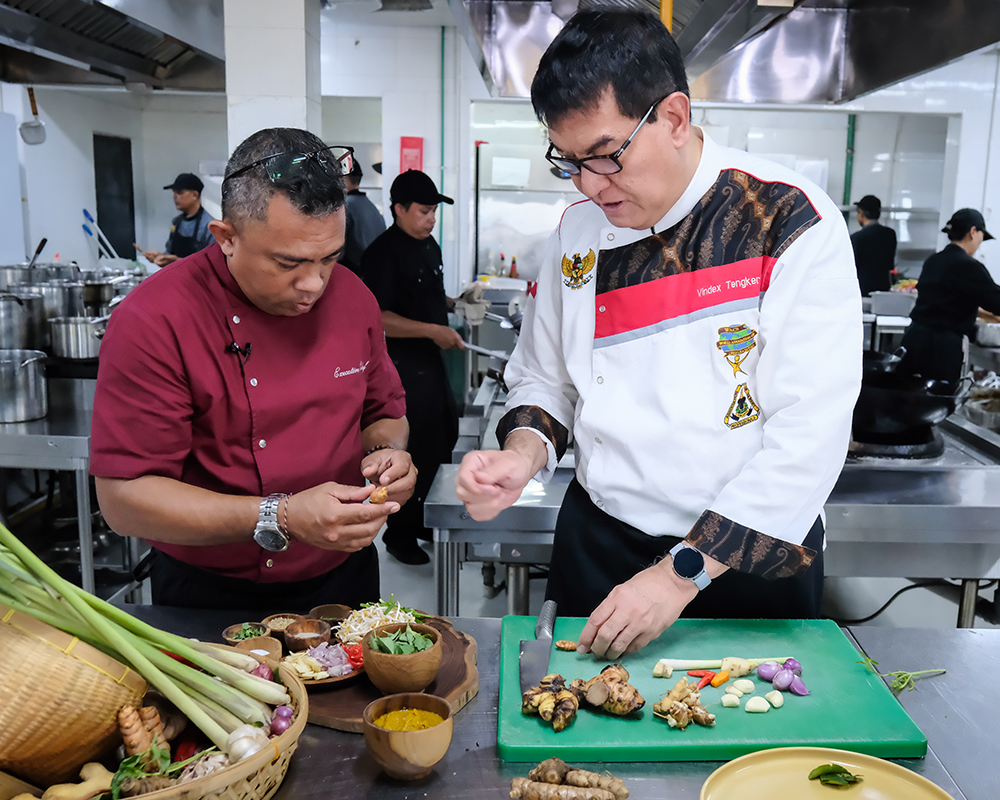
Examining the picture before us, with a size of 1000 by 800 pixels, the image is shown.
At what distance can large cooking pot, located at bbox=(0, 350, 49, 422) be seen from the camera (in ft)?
10.0

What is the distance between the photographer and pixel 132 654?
0.95 meters

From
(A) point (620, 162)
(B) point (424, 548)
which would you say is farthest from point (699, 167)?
(B) point (424, 548)

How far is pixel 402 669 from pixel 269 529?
0.41 m

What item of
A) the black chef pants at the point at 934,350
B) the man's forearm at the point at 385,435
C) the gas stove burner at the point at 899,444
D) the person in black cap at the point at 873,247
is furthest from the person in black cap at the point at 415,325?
the person in black cap at the point at 873,247

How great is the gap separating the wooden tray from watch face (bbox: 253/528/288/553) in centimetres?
30

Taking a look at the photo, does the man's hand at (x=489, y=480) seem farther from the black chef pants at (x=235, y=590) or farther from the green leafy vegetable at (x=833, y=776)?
the green leafy vegetable at (x=833, y=776)

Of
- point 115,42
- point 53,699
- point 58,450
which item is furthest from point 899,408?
point 115,42

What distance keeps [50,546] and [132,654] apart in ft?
11.3

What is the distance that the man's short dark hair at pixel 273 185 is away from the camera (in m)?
1.41

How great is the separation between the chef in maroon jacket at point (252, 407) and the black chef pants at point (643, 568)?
1.16 feet

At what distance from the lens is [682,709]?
1.12 meters

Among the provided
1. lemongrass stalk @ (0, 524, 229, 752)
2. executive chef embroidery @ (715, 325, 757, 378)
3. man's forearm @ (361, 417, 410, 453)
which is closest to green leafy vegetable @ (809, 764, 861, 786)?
executive chef embroidery @ (715, 325, 757, 378)

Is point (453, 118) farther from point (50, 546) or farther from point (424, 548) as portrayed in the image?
point (50, 546)

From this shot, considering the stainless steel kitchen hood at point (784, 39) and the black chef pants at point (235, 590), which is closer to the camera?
the black chef pants at point (235, 590)
